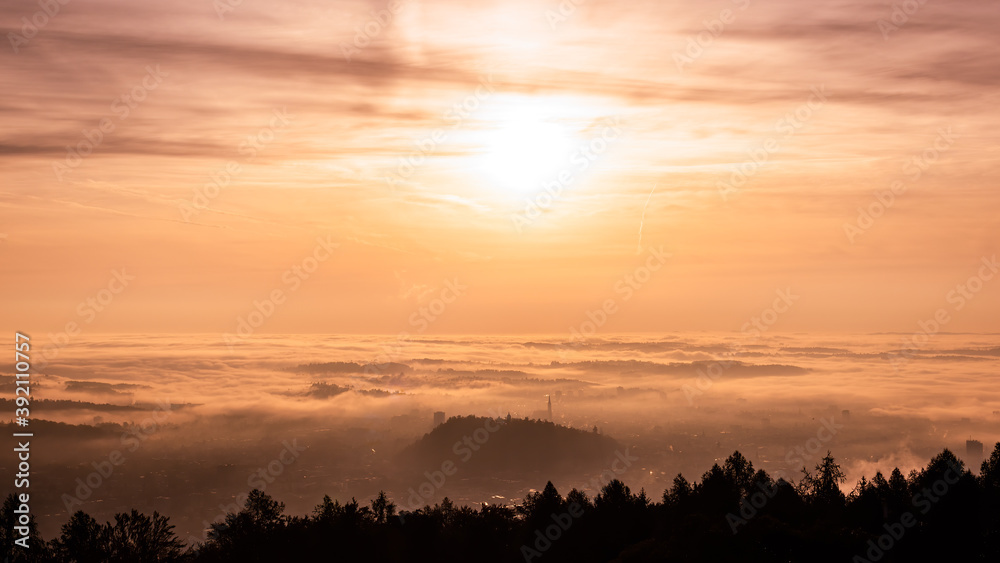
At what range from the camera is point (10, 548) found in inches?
2926

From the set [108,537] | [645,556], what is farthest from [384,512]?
[645,556]

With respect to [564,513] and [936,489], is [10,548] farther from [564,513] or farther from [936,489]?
[936,489]

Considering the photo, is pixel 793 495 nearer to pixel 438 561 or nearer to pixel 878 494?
pixel 878 494

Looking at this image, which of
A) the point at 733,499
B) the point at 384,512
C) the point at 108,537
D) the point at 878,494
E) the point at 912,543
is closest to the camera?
the point at 912,543

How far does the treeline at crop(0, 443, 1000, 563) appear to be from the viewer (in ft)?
210

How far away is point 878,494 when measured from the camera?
78000 millimetres

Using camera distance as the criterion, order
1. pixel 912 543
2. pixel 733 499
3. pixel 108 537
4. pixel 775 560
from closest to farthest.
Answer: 1. pixel 775 560
2. pixel 912 543
3. pixel 108 537
4. pixel 733 499

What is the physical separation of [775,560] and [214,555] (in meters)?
55.1

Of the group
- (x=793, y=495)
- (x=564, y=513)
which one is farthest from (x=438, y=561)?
(x=793, y=495)

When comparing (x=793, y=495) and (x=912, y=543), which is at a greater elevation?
(x=793, y=495)

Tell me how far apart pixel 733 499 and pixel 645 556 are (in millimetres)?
29122

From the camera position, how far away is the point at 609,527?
82.3 metres

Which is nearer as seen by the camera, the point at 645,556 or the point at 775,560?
the point at 775,560

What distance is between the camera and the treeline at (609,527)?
6397 centimetres
